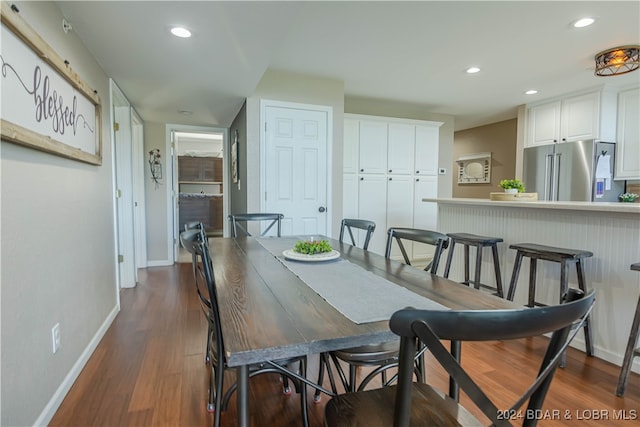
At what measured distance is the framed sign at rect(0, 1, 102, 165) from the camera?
1.29 m

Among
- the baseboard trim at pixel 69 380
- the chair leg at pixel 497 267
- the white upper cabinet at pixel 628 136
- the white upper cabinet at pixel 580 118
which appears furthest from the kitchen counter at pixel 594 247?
the baseboard trim at pixel 69 380

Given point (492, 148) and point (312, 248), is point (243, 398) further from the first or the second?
point (492, 148)

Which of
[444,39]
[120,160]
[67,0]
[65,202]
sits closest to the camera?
[67,0]

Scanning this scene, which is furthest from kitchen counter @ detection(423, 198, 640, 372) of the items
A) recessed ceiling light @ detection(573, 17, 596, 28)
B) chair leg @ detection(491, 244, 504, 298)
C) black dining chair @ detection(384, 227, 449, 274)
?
recessed ceiling light @ detection(573, 17, 596, 28)

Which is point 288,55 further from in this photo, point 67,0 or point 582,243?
point 582,243

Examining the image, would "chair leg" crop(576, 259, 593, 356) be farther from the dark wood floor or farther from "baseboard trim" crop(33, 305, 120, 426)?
"baseboard trim" crop(33, 305, 120, 426)

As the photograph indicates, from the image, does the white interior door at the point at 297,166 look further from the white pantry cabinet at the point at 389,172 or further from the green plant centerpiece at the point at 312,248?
the green plant centerpiece at the point at 312,248

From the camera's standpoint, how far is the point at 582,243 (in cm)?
236

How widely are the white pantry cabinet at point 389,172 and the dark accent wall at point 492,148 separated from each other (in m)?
1.21

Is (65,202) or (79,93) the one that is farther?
(79,93)

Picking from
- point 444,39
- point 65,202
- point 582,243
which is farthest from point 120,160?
point 582,243

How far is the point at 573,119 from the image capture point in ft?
14.2

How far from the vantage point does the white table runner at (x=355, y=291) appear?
1067 millimetres

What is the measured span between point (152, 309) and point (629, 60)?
16.3 ft
